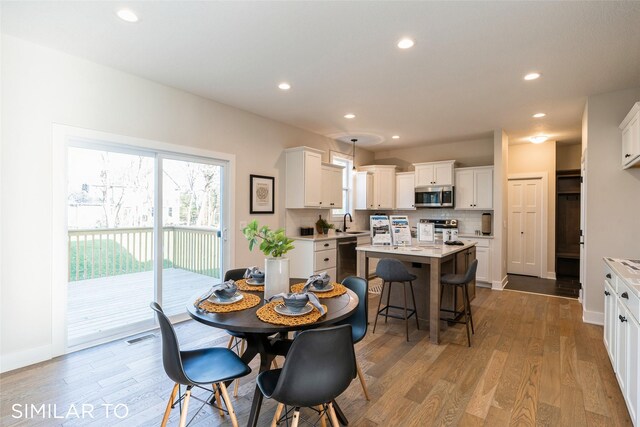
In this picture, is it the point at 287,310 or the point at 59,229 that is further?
the point at 59,229

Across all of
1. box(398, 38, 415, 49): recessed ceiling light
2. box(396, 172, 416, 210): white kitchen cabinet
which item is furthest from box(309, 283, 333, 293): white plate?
box(396, 172, 416, 210): white kitchen cabinet

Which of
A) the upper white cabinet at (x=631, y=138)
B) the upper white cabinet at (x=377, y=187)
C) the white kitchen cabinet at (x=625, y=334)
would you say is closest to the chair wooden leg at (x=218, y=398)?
the white kitchen cabinet at (x=625, y=334)

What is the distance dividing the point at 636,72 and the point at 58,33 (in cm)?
534

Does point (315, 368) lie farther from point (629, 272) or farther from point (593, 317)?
point (593, 317)

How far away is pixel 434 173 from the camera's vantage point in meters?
6.35

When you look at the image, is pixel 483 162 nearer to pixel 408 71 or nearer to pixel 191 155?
pixel 408 71

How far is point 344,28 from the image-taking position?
8.00ft

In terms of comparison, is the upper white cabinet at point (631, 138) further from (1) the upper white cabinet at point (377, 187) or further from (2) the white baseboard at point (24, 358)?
(2) the white baseboard at point (24, 358)

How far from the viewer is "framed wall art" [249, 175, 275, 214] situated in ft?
15.1

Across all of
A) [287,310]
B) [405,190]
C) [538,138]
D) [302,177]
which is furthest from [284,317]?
[538,138]

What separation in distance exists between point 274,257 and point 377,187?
16.6 feet

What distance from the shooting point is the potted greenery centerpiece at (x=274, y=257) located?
2018mm

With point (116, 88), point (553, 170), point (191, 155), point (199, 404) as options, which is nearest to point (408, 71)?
point (191, 155)

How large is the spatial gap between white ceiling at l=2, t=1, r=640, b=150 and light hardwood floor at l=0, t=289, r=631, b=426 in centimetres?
275
